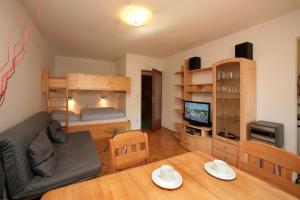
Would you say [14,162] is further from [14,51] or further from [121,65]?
[121,65]

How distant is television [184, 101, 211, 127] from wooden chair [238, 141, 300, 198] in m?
1.92

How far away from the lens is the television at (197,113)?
3.06 m

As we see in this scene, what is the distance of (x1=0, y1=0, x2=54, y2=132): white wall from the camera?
1.58 meters

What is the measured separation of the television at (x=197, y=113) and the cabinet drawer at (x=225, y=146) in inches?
16.7

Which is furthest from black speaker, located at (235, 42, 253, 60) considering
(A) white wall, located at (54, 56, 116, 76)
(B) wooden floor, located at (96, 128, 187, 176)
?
(A) white wall, located at (54, 56, 116, 76)

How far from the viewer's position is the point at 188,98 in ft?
12.2

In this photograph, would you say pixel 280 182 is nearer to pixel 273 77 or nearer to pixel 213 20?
pixel 273 77

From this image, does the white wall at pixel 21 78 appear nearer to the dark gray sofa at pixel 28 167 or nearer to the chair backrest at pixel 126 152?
the dark gray sofa at pixel 28 167

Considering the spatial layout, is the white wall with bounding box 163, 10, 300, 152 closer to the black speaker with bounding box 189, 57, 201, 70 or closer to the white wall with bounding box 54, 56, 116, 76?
the black speaker with bounding box 189, 57, 201, 70

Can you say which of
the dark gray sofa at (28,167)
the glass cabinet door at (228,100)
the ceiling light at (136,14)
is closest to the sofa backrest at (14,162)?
the dark gray sofa at (28,167)

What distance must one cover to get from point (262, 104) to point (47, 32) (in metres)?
4.29

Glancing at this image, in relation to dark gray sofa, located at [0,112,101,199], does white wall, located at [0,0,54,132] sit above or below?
above

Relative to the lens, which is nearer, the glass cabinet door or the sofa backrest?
the sofa backrest

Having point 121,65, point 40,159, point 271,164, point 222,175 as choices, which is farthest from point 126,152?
point 121,65
